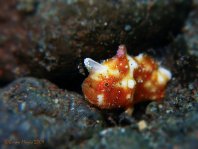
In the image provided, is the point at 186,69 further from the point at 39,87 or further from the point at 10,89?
the point at 10,89

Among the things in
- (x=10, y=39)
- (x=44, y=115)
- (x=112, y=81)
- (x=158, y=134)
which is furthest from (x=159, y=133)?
(x=10, y=39)

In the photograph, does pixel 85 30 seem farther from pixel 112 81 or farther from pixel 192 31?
pixel 192 31

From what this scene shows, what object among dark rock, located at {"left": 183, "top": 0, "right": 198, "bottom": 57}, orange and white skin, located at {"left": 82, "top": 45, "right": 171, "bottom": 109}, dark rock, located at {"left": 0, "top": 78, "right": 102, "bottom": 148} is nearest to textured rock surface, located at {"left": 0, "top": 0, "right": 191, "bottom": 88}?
dark rock, located at {"left": 183, "top": 0, "right": 198, "bottom": 57}

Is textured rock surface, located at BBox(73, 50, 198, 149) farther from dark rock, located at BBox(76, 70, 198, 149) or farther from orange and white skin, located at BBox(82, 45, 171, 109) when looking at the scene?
orange and white skin, located at BBox(82, 45, 171, 109)

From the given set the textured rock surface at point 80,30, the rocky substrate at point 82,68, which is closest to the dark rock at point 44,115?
the rocky substrate at point 82,68

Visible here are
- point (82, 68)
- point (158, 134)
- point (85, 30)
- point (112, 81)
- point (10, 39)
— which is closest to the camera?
point (158, 134)

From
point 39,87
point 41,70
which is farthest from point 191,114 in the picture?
point 41,70

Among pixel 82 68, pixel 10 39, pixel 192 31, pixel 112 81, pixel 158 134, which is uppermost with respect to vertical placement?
pixel 10 39

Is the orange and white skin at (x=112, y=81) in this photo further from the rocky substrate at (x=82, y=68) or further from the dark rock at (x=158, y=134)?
the dark rock at (x=158, y=134)
